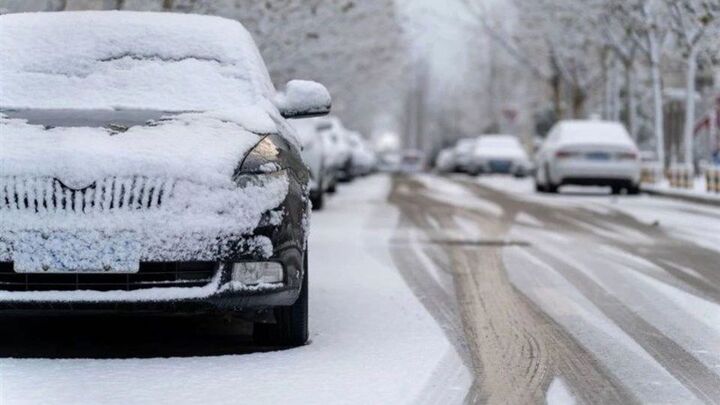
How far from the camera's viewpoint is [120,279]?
589 cm

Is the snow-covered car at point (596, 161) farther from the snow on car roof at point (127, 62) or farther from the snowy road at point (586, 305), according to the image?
the snow on car roof at point (127, 62)

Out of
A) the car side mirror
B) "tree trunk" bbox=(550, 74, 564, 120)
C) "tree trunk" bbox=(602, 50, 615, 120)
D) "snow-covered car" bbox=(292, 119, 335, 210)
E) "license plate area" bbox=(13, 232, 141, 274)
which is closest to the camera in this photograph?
"license plate area" bbox=(13, 232, 141, 274)

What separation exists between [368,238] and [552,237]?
1.90m

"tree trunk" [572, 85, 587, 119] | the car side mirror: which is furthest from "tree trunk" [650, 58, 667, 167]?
the car side mirror

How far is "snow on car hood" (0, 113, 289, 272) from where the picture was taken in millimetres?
5793

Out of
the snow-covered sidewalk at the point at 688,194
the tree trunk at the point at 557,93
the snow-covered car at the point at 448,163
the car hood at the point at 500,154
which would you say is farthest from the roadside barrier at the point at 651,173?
the snow-covered car at the point at 448,163

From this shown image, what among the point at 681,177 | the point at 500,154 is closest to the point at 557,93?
the point at 500,154

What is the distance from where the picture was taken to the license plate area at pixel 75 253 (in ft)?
18.9

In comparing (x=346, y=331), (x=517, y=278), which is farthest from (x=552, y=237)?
(x=346, y=331)

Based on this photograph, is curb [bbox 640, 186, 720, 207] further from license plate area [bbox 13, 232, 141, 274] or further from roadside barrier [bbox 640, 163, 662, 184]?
license plate area [bbox 13, 232, 141, 274]

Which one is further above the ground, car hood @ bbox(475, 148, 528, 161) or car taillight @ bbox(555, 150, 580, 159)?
car taillight @ bbox(555, 150, 580, 159)

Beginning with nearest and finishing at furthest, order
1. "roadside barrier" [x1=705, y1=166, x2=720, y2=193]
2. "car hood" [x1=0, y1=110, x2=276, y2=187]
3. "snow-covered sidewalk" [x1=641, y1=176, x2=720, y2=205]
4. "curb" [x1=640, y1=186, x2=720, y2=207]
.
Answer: "car hood" [x1=0, y1=110, x2=276, y2=187]
"curb" [x1=640, y1=186, x2=720, y2=207]
"snow-covered sidewalk" [x1=641, y1=176, x2=720, y2=205]
"roadside barrier" [x1=705, y1=166, x2=720, y2=193]

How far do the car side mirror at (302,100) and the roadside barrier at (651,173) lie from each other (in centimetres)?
2497

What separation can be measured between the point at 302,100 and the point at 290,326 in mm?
1457
